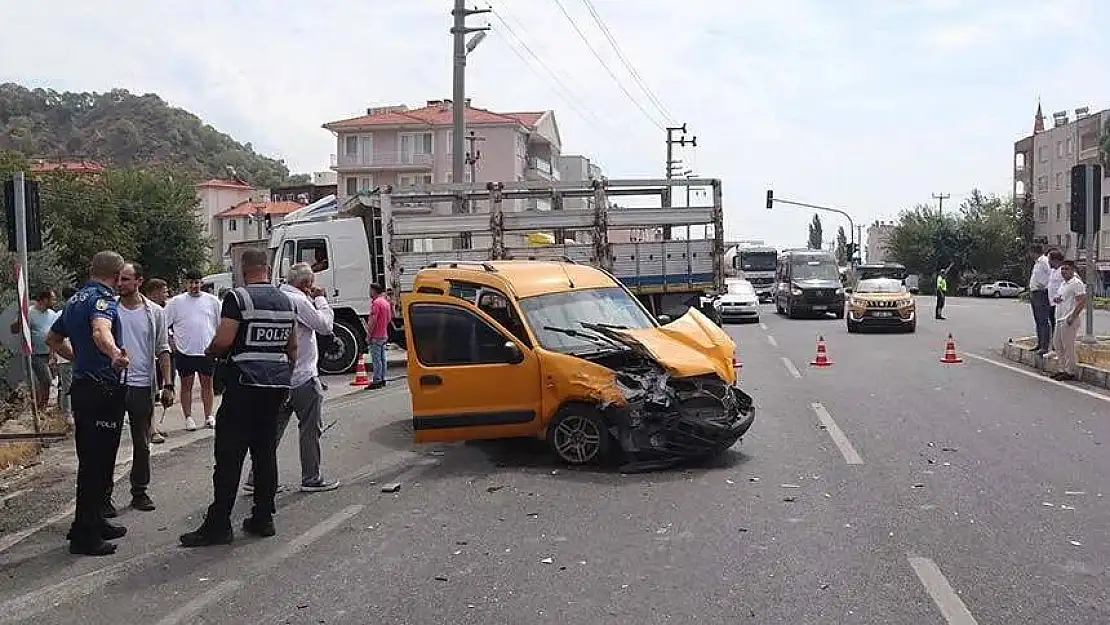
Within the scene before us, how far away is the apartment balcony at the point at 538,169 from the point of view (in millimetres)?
72769

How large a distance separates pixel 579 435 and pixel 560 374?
0.54 meters

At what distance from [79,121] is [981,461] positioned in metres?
111

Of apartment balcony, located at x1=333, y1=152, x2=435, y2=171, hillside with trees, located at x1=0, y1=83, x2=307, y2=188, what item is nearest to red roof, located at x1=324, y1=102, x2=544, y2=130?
apartment balcony, located at x1=333, y1=152, x2=435, y2=171

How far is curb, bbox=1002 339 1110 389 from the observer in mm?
14352

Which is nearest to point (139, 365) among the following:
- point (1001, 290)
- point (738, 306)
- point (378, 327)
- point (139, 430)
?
point (139, 430)

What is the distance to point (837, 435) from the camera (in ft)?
33.9

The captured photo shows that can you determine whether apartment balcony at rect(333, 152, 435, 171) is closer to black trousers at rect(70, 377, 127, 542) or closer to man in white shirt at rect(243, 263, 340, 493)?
man in white shirt at rect(243, 263, 340, 493)

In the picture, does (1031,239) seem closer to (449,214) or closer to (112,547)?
(449,214)

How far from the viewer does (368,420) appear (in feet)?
40.9

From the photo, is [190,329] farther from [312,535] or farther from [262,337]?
[312,535]

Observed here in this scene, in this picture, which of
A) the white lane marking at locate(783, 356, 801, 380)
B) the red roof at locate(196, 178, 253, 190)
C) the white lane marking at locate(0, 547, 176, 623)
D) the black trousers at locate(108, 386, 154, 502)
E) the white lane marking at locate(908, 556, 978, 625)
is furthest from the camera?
the red roof at locate(196, 178, 253, 190)

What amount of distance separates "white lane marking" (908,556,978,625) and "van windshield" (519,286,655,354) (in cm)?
401

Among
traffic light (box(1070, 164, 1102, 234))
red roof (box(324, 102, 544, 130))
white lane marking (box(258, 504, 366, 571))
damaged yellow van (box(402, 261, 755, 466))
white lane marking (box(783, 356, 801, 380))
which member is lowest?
white lane marking (box(258, 504, 366, 571))

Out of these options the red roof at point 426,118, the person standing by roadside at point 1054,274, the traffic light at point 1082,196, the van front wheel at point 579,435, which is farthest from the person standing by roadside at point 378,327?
the red roof at point 426,118
